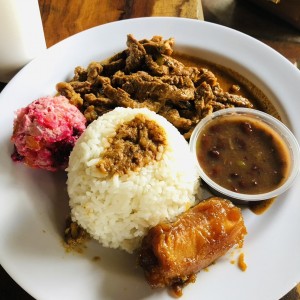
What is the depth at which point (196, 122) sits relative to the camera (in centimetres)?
288

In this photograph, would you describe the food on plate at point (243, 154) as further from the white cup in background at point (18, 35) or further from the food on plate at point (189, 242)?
the white cup in background at point (18, 35)

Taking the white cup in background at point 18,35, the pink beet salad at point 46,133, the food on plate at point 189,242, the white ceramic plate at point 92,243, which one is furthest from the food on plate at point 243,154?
the white cup in background at point 18,35

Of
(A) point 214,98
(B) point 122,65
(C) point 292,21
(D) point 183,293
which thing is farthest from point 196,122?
(C) point 292,21

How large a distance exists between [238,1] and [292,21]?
589 millimetres

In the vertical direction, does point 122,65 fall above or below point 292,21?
below

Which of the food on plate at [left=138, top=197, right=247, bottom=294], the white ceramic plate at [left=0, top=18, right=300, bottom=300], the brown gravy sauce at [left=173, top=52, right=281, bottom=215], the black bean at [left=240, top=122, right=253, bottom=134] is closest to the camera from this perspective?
the food on plate at [left=138, top=197, right=247, bottom=294]

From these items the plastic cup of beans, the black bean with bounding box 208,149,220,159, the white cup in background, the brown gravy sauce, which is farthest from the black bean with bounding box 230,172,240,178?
the white cup in background

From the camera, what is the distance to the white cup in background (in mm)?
2900

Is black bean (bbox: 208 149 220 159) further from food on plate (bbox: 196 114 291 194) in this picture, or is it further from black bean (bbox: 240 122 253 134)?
black bean (bbox: 240 122 253 134)

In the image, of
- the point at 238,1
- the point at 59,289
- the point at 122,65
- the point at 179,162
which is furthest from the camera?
the point at 238,1

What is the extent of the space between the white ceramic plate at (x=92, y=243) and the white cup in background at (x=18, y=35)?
0.15m

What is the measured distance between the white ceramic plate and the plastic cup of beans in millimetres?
130

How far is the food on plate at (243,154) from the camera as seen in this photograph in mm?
2541

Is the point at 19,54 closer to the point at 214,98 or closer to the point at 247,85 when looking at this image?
the point at 214,98
